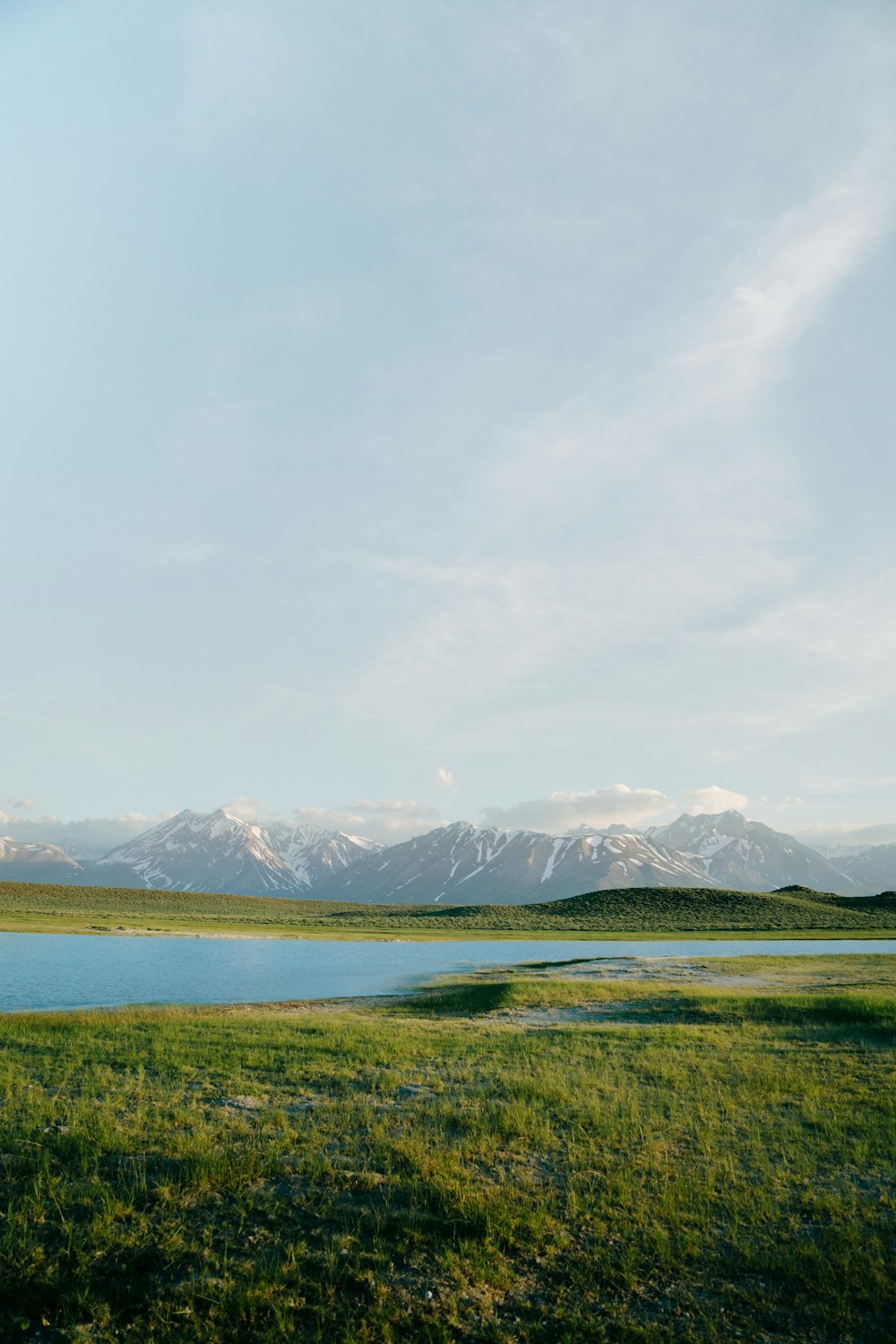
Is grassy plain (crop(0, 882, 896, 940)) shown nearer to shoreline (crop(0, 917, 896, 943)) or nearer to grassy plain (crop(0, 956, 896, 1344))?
shoreline (crop(0, 917, 896, 943))

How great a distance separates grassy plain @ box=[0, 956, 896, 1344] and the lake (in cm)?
2245

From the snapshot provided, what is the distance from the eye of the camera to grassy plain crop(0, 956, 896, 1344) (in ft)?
30.7

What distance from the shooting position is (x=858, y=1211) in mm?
12406

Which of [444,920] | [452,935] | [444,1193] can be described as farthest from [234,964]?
[444,920]

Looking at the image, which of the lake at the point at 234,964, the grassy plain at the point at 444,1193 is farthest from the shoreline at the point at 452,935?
the grassy plain at the point at 444,1193

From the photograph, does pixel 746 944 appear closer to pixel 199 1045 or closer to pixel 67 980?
pixel 67 980

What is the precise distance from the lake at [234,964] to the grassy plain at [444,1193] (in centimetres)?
2245

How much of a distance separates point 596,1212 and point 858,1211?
4.51m

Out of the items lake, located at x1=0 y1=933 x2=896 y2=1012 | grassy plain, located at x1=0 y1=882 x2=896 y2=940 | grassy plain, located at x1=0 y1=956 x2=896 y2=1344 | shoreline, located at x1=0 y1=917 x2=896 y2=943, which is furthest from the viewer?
grassy plain, located at x1=0 y1=882 x2=896 y2=940

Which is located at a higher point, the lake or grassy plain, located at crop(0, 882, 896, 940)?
the lake

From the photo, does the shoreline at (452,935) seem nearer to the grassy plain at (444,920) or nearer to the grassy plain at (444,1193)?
the grassy plain at (444,920)

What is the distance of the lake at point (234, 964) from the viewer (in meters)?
45.8

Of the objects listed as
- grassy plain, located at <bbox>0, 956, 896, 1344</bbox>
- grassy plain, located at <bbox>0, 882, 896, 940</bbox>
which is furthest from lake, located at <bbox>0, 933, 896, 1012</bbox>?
grassy plain, located at <bbox>0, 956, 896, 1344</bbox>

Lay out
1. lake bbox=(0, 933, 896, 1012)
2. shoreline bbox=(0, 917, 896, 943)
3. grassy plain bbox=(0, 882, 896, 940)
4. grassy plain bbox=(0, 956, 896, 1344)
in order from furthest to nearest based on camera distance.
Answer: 1. grassy plain bbox=(0, 882, 896, 940)
2. shoreline bbox=(0, 917, 896, 943)
3. lake bbox=(0, 933, 896, 1012)
4. grassy plain bbox=(0, 956, 896, 1344)
